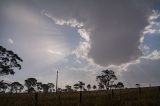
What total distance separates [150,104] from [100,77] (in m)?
93.0

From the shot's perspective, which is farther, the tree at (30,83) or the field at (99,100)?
the tree at (30,83)

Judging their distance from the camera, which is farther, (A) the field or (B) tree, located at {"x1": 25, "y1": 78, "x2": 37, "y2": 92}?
(B) tree, located at {"x1": 25, "y1": 78, "x2": 37, "y2": 92}

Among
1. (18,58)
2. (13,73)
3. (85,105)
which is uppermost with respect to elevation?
(18,58)

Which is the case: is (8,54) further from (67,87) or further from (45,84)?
(67,87)

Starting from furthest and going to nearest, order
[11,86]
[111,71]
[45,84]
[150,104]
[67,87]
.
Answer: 1. [67,87]
2. [45,84]
3. [11,86]
4. [111,71]
5. [150,104]

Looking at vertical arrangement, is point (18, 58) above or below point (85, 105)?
above

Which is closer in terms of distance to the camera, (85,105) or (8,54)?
(85,105)

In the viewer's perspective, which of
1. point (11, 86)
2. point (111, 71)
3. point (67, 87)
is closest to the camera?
point (111, 71)

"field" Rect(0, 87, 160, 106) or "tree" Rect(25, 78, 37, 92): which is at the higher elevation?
"tree" Rect(25, 78, 37, 92)

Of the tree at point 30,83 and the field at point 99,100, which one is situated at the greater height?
the tree at point 30,83

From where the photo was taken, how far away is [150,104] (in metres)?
17.7

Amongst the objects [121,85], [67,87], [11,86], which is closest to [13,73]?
[11,86]

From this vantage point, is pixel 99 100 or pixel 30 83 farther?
pixel 30 83

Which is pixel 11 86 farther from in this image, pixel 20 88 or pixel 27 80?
pixel 27 80
